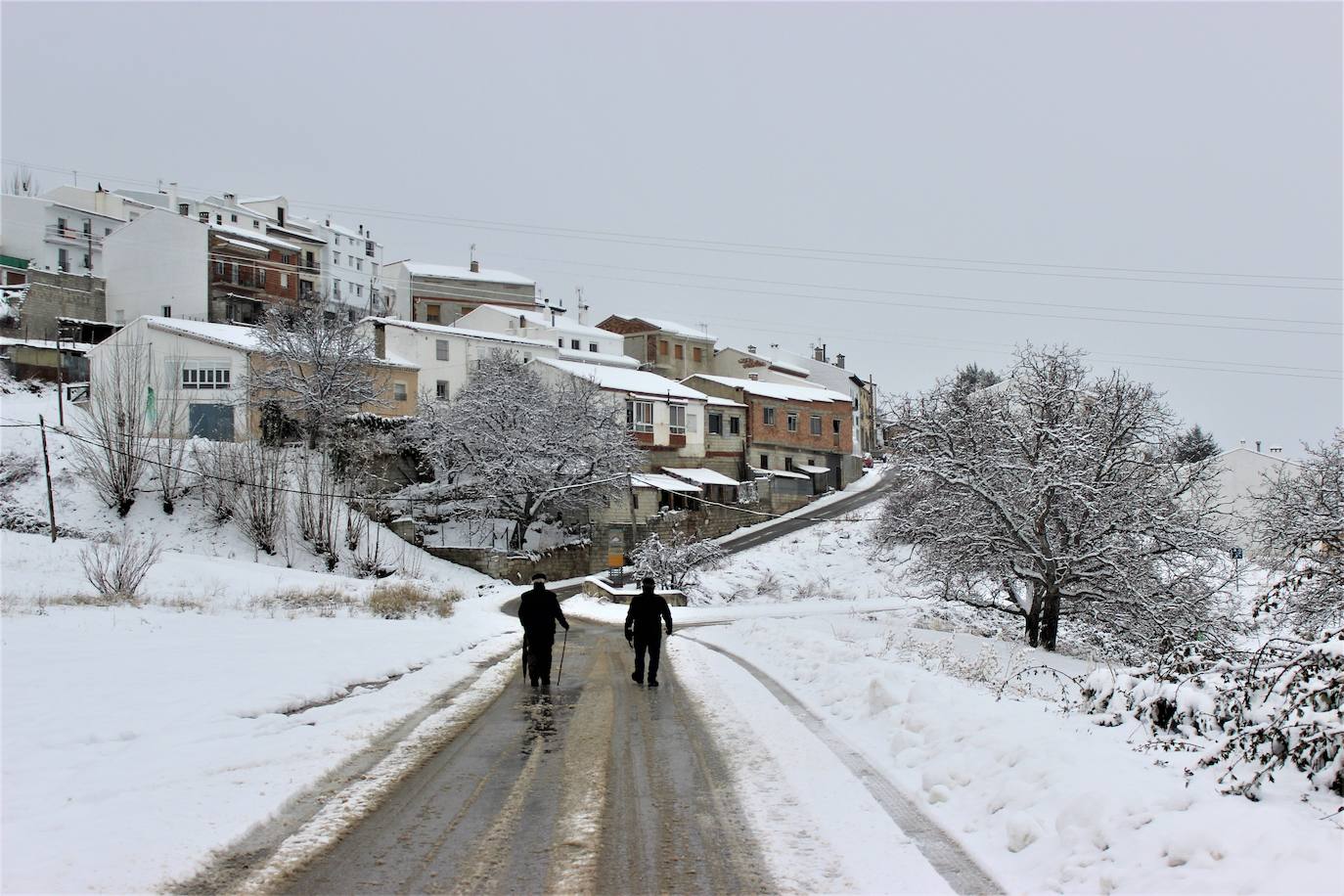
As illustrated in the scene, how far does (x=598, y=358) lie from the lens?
76.4 meters

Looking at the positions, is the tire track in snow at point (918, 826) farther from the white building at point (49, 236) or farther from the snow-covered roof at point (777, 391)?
the white building at point (49, 236)

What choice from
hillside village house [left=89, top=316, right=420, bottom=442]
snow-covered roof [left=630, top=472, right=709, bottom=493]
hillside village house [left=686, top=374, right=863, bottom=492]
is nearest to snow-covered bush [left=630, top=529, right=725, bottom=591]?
snow-covered roof [left=630, top=472, right=709, bottom=493]

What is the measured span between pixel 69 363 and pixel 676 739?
61.0 metres

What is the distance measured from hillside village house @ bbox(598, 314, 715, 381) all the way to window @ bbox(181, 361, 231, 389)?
39.2 m

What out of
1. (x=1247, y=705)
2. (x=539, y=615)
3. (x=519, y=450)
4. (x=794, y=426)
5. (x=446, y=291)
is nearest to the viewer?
(x=1247, y=705)

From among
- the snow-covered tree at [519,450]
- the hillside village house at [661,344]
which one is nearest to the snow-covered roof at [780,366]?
the hillside village house at [661,344]

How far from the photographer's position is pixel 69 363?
57.1 m

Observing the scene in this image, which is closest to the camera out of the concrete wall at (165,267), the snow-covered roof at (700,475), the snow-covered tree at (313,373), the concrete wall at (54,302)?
the snow-covered tree at (313,373)

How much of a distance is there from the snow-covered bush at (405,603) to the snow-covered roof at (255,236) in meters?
Result: 56.5

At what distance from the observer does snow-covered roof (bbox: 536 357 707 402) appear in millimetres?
60031

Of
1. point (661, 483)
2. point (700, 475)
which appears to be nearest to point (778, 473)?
point (700, 475)

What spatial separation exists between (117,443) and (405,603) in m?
23.5

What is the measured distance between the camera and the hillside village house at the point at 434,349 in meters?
62.2

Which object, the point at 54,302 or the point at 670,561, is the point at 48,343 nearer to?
the point at 54,302
